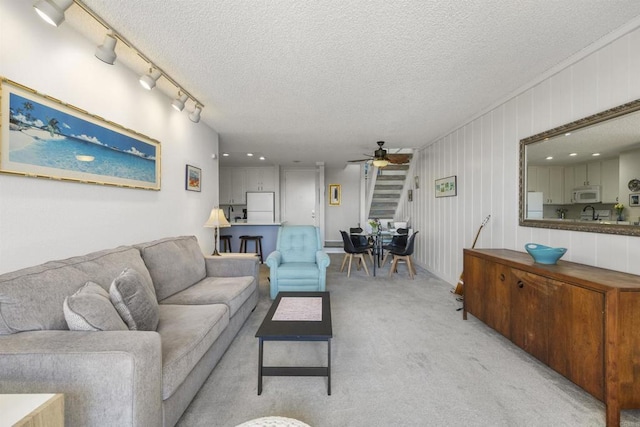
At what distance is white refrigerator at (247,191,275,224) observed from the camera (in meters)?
7.83

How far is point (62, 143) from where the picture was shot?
180 cm

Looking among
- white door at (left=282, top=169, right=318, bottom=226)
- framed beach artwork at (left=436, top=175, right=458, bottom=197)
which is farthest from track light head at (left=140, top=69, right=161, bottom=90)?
white door at (left=282, top=169, right=318, bottom=226)

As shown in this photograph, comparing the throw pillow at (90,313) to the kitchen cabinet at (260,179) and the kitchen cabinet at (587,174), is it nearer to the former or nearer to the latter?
the kitchen cabinet at (587,174)

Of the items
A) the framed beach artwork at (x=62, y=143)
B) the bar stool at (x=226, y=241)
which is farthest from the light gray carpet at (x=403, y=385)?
the bar stool at (x=226, y=241)

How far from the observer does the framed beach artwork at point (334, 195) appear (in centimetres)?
855

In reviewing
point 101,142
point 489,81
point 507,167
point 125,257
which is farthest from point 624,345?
point 101,142

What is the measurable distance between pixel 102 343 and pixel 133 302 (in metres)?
0.39

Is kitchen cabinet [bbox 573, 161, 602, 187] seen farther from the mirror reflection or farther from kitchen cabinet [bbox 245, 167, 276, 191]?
kitchen cabinet [bbox 245, 167, 276, 191]

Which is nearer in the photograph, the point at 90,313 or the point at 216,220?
the point at 90,313

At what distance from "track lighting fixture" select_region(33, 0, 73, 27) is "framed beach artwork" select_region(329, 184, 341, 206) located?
7.25 metres

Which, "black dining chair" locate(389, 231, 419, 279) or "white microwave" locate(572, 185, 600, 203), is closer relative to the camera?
"white microwave" locate(572, 185, 600, 203)

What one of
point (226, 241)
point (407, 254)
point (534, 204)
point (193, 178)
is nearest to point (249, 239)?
point (226, 241)

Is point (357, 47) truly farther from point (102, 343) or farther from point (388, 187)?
point (388, 187)

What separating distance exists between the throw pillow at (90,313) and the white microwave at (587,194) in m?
3.29
